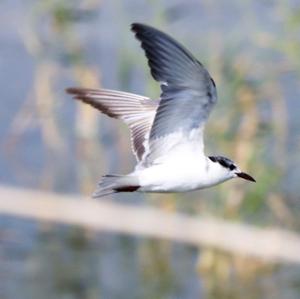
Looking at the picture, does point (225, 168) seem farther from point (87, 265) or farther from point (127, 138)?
point (127, 138)

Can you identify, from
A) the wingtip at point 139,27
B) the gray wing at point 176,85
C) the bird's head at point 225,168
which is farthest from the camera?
the bird's head at point 225,168

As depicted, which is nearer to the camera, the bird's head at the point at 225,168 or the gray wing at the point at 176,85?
the gray wing at the point at 176,85

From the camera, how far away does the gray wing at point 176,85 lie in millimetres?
2635

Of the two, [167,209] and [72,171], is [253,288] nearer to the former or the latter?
[167,209]

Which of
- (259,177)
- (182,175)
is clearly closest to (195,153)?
(182,175)

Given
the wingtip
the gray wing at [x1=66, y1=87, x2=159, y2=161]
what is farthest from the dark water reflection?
the wingtip

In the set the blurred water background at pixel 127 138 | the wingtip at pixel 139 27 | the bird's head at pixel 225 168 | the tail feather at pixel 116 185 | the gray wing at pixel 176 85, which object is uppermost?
the blurred water background at pixel 127 138

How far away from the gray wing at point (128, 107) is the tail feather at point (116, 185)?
0.22 meters

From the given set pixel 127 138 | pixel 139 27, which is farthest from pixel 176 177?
pixel 127 138

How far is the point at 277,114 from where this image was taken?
5.55 meters

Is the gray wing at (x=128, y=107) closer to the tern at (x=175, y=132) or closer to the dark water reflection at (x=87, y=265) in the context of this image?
the tern at (x=175, y=132)

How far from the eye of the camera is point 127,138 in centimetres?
657

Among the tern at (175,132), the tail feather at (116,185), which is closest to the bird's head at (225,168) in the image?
the tern at (175,132)

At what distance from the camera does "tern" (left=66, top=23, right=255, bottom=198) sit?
266 cm
